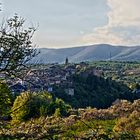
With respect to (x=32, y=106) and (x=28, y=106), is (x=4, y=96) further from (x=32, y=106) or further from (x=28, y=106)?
(x=32, y=106)

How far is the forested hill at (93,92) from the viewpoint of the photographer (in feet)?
434

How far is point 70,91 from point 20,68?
403 ft

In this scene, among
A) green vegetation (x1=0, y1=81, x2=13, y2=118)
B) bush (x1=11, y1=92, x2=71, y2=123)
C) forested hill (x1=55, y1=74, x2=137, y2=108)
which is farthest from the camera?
forested hill (x1=55, y1=74, x2=137, y2=108)

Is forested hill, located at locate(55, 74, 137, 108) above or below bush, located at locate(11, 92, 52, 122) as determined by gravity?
below

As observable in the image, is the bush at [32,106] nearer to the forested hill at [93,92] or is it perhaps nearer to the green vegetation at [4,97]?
the green vegetation at [4,97]

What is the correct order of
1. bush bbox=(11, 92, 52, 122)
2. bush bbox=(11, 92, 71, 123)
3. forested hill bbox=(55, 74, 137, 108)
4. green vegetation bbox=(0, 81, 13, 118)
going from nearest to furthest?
bush bbox=(11, 92, 52, 122)
bush bbox=(11, 92, 71, 123)
green vegetation bbox=(0, 81, 13, 118)
forested hill bbox=(55, 74, 137, 108)

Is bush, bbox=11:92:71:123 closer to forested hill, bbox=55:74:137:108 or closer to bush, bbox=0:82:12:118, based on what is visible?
bush, bbox=0:82:12:118

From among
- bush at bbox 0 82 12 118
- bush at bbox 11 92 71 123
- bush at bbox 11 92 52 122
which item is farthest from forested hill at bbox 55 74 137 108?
bush at bbox 0 82 12 118

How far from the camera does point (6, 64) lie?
12156 millimetres

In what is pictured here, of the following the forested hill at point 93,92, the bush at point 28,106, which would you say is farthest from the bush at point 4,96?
the forested hill at point 93,92

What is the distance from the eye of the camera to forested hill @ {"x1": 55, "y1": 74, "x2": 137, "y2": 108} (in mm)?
132250

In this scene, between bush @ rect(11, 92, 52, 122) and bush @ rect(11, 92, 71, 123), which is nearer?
bush @ rect(11, 92, 52, 122)

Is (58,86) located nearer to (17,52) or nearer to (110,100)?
(110,100)

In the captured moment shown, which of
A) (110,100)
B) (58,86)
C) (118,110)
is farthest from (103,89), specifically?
(118,110)
